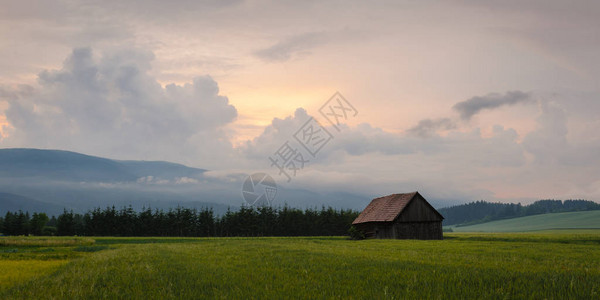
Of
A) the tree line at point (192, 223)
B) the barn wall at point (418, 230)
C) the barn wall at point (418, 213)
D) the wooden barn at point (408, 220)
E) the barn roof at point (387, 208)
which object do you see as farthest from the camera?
the tree line at point (192, 223)

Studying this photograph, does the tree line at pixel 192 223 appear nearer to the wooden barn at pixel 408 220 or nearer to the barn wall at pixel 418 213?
the wooden barn at pixel 408 220

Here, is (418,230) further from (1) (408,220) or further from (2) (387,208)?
(2) (387,208)

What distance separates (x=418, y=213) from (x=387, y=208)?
5.19 m

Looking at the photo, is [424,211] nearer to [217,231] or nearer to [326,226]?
[326,226]

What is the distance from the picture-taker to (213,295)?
9.33 m

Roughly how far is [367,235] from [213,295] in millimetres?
60167

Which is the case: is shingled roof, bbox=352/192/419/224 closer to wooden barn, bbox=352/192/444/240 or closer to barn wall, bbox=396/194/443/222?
wooden barn, bbox=352/192/444/240

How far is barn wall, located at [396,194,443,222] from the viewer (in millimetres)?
59906

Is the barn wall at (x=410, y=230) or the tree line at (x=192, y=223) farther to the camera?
the tree line at (x=192, y=223)

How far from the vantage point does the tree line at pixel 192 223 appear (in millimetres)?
100062

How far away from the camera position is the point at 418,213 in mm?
60625

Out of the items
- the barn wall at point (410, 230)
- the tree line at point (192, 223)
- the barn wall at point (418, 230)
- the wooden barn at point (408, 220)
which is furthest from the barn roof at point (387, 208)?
the tree line at point (192, 223)

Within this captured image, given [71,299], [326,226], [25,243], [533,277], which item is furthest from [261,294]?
[326,226]

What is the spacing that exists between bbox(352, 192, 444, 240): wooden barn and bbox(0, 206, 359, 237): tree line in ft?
123
